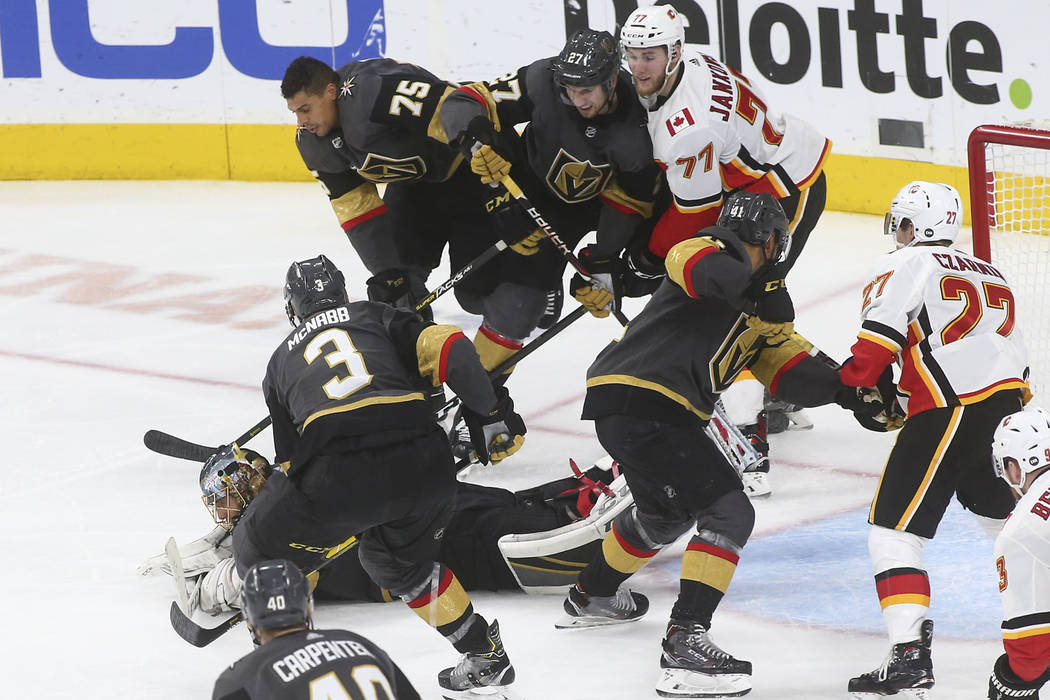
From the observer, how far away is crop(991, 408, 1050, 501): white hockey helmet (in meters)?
2.80

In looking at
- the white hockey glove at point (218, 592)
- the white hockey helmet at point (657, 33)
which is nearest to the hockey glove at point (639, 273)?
the white hockey helmet at point (657, 33)

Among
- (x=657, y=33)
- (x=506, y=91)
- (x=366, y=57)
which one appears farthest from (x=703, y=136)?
(x=366, y=57)

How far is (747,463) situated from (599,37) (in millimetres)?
1213

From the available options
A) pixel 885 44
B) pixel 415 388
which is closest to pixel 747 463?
pixel 415 388

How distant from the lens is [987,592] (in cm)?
372

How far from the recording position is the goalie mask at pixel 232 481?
12.1 feet

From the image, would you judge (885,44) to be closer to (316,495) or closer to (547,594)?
(547,594)

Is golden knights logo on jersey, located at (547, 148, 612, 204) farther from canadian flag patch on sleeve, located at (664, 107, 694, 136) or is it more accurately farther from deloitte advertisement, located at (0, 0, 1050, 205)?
deloitte advertisement, located at (0, 0, 1050, 205)

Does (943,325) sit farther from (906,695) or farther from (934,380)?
(906,695)

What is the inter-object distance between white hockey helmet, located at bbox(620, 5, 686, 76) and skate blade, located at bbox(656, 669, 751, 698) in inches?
65.2

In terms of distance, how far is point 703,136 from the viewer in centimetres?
398

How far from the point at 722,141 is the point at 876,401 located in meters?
0.94

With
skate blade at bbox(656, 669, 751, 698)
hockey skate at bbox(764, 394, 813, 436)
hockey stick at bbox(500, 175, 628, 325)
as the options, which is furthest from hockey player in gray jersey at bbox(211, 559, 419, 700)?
hockey skate at bbox(764, 394, 813, 436)

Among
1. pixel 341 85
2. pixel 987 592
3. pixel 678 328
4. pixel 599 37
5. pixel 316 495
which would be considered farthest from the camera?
pixel 341 85
